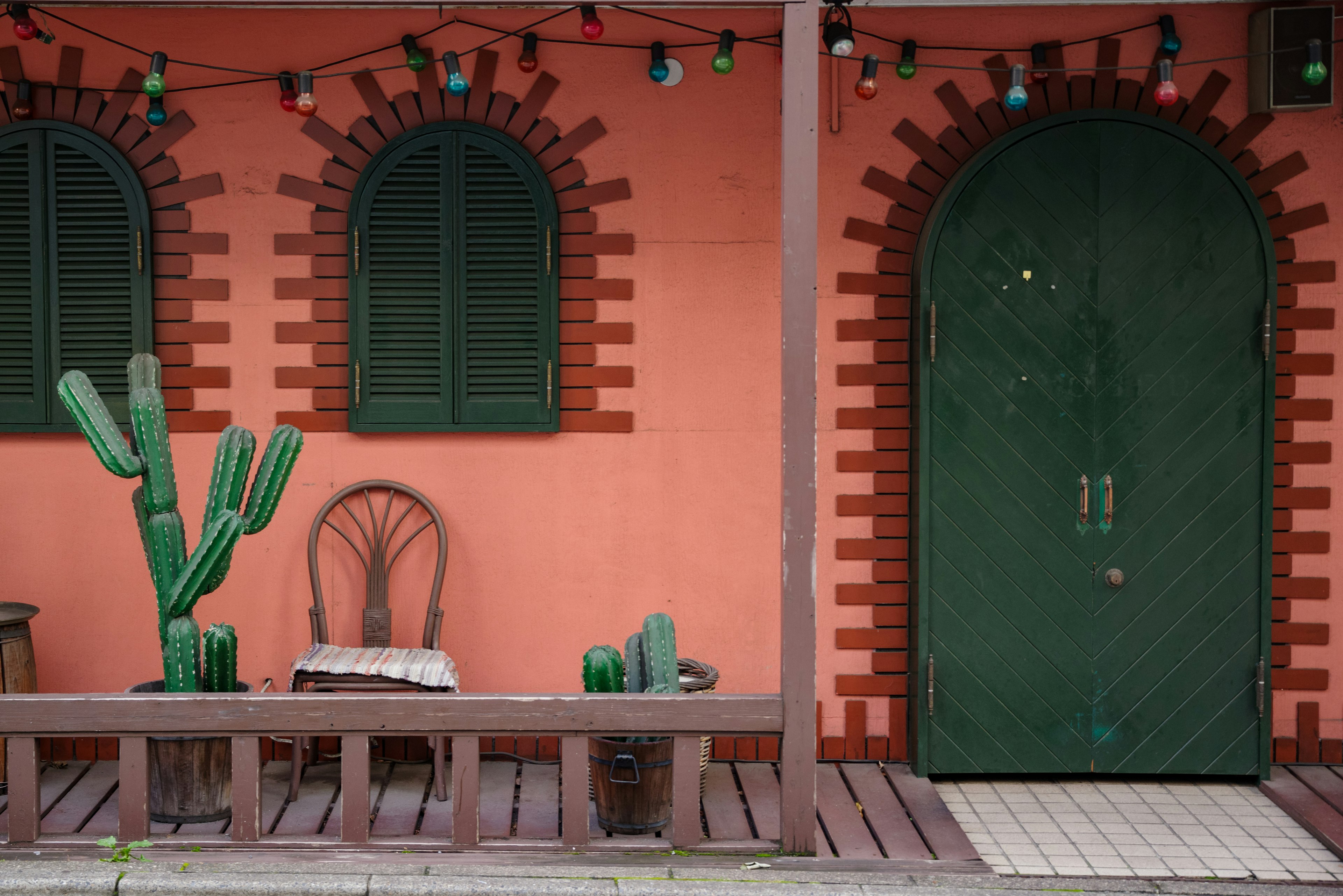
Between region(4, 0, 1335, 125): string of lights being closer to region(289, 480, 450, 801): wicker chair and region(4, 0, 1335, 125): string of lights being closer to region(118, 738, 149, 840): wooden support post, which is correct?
region(289, 480, 450, 801): wicker chair

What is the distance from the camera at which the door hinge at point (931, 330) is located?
3.95m

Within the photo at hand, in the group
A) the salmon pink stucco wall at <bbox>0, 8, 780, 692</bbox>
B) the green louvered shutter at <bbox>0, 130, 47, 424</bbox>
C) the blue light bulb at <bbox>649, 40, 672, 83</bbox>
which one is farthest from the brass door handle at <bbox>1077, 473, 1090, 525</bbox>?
the green louvered shutter at <bbox>0, 130, 47, 424</bbox>

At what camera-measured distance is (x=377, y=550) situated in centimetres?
411

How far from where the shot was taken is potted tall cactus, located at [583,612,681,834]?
3.32 m

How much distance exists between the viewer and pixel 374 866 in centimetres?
312

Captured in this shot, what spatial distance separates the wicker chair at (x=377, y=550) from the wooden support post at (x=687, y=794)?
1.18 metres

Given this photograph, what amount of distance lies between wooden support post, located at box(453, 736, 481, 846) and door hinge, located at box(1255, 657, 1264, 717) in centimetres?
308

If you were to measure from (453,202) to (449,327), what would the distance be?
51cm

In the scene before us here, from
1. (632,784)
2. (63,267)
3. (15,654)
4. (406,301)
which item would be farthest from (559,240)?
(15,654)

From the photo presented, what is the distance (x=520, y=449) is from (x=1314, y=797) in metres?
3.40

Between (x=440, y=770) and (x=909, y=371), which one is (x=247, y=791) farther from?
(x=909, y=371)

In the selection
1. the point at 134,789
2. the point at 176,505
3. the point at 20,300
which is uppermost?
the point at 20,300

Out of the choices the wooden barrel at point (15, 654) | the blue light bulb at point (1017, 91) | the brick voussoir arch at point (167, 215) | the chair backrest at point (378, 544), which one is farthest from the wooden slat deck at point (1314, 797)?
the wooden barrel at point (15, 654)

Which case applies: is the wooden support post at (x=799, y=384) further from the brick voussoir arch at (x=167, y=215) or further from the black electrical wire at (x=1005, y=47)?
the brick voussoir arch at (x=167, y=215)
